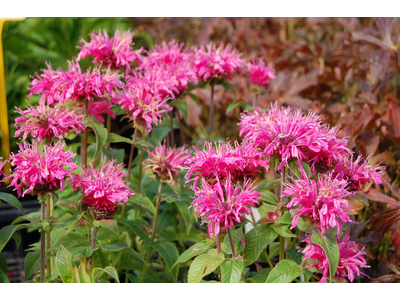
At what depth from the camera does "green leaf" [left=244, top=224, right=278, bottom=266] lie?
72 centimetres

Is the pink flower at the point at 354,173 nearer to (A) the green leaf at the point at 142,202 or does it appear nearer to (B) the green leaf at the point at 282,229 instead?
(B) the green leaf at the point at 282,229

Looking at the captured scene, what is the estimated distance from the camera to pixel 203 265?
2.32 feet

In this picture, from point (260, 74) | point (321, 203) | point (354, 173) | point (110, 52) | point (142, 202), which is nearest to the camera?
point (321, 203)

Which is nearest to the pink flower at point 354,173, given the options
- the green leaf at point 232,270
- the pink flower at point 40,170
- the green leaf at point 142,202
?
the green leaf at point 232,270

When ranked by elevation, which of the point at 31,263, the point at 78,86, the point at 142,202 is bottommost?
the point at 31,263

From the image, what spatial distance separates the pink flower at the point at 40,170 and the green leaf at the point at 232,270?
1.04 feet

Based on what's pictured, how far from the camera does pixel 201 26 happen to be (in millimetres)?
2811

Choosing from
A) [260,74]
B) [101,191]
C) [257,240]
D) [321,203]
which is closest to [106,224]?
[101,191]

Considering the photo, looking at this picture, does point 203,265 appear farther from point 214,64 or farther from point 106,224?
point 214,64

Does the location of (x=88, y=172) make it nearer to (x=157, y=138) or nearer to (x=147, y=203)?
(x=147, y=203)

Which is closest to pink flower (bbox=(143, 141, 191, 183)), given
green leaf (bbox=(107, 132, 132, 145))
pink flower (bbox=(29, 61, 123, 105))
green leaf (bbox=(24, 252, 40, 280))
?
green leaf (bbox=(107, 132, 132, 145))

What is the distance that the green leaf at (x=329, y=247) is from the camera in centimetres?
63

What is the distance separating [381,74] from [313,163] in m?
0.87

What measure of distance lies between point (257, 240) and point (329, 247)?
0.13m
